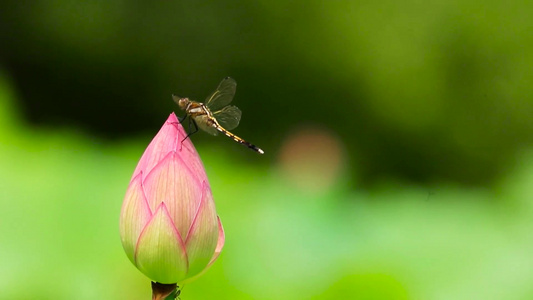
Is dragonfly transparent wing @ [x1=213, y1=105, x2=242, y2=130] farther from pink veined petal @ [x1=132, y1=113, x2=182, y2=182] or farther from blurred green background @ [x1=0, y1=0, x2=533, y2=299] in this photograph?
blurred green background @ [x1=0, y1=0, x2=533, y2=299]

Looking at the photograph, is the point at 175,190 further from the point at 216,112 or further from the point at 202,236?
the point at 216,112

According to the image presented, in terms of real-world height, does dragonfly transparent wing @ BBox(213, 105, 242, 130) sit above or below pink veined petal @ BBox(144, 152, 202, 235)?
above

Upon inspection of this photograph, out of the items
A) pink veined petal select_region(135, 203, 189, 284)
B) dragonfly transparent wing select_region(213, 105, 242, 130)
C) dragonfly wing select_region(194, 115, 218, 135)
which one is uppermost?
dragonfly transparent wing select_region(213, 105, 242, 130)

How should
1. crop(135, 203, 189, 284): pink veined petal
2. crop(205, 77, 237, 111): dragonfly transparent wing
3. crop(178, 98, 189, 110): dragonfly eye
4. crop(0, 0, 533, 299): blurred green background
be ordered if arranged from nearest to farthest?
crop(135, 203, 189, 284): pink veined petal → crop(178, 98, 189, 110): dragonfly eye → crop(205, 77, 237, 111): dragonfly transparent wing → crop(0, 0, 533, 299): blurred green background

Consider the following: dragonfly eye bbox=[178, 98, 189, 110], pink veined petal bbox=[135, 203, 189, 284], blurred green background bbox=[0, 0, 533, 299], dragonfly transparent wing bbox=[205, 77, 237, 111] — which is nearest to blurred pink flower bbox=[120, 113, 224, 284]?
pink veined petal bbox=[135, 203, 189, 284]

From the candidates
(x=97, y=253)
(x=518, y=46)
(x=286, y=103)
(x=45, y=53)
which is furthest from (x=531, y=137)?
(x=45, y=53)

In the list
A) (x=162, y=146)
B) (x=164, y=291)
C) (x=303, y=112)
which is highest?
(x=303, y=112)

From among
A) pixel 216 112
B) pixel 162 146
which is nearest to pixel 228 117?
pixel 216 112

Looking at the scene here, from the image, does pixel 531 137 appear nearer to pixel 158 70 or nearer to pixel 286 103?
pixel 286 103
